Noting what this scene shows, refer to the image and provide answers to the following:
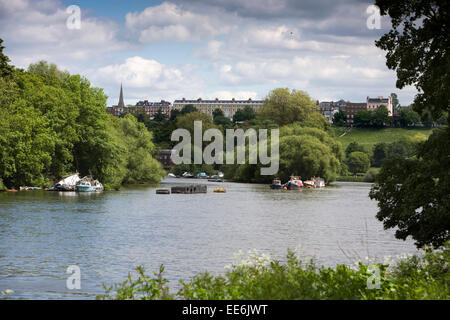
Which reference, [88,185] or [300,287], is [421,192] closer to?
[300,287]

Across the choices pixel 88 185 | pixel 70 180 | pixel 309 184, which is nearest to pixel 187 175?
pixel 309 184

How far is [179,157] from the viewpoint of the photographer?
6156 inches

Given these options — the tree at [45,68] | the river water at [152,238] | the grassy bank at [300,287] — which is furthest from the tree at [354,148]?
the grassy bank at [300,287]

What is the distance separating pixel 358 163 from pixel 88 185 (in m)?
94.6

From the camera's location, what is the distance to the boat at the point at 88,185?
7500 centimetres

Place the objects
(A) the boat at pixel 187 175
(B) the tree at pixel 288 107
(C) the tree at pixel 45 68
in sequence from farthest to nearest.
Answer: (A) the boat at pixel 187 175, (B) the tree at pixel 288 107, (C) the tree at pixel 45 68

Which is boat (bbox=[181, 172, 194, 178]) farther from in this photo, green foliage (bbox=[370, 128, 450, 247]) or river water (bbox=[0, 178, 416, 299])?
green foliage (bbox=[370, 128, 450, 247])

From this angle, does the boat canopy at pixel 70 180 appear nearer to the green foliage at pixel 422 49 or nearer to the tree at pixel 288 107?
the green foliage at pixel 422 49

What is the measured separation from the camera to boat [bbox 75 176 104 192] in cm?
7500

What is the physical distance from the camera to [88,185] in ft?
250

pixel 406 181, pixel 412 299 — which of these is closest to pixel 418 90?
pixel 406 181

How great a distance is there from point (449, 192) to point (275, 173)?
87.5 meters

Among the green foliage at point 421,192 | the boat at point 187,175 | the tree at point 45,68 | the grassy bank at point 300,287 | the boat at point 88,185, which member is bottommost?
the boat at point 187,175

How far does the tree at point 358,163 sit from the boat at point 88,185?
3598 inches
